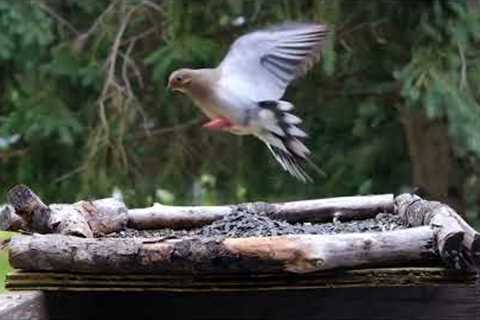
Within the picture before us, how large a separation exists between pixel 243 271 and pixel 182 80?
1.05ft

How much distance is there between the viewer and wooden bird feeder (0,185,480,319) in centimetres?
138

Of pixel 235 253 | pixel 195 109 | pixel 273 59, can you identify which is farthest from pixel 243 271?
pixel 195 109

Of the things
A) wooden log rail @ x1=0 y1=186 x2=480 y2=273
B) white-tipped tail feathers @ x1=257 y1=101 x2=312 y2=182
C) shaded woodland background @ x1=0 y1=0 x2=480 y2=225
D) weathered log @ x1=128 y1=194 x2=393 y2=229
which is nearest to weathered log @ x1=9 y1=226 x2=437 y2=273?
wooden log rail @ x1=0 y1=186 x2=480 y2=273

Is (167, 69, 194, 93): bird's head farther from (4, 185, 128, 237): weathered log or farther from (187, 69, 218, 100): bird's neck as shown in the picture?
(4, 185, 128, 237): weathered log

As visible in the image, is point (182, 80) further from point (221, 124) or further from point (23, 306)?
point (23, 306)

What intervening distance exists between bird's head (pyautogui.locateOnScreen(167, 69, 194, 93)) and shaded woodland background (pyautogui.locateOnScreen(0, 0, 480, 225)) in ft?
6.82

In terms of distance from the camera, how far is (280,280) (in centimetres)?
143

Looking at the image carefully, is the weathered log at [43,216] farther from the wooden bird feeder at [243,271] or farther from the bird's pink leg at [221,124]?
the bird's pink leg at [221,124]

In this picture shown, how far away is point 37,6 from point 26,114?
0.47 meters

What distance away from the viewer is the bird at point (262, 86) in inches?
59.2

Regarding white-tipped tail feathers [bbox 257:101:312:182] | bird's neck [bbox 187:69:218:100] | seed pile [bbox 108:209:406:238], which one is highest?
bird's neck [bbox 187:69:218:100]

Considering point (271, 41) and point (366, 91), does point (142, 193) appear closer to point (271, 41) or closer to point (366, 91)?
point (366, 91)

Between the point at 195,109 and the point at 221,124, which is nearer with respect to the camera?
the point at 221,124

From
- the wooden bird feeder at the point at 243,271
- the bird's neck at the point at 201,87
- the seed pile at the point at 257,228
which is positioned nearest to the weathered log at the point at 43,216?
the wooden bird feeder at the point at 243,271
